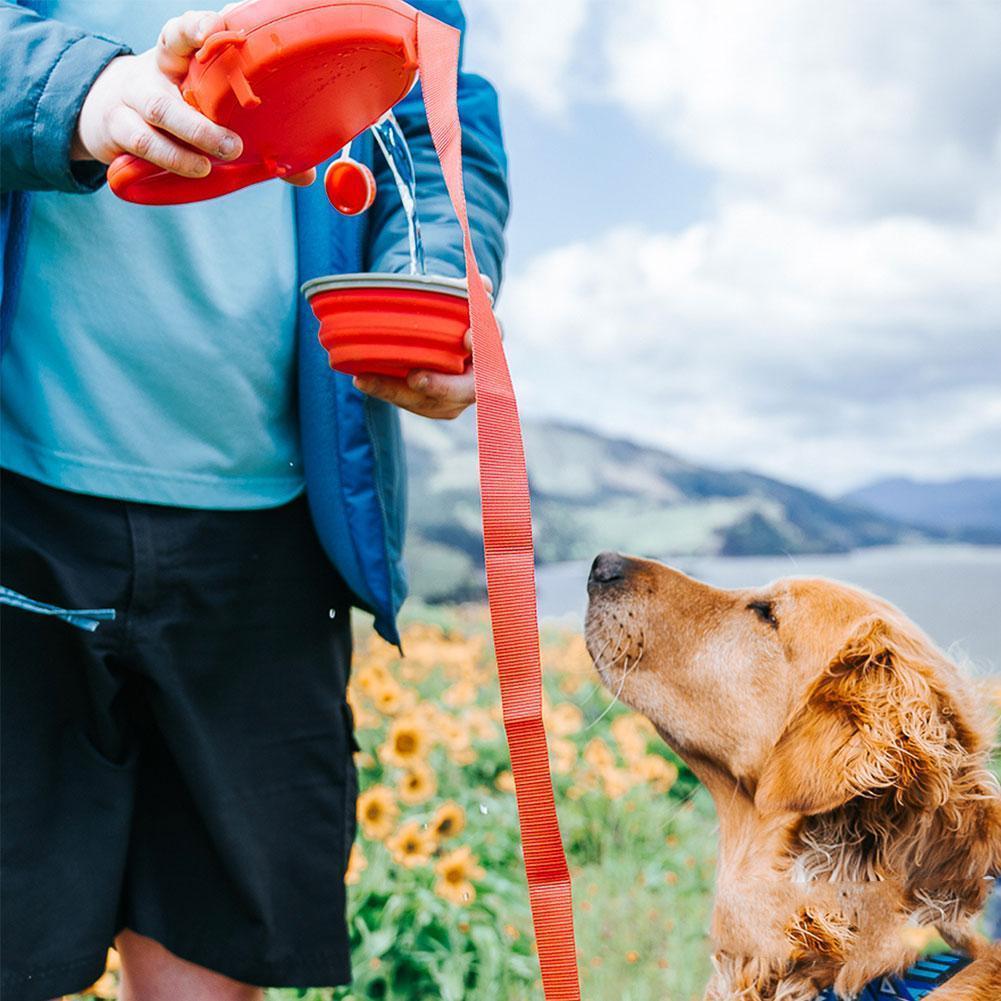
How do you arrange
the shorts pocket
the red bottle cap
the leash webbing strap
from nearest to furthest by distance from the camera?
1. the leash webbing strap
2. the red bottle cap
3. the shorts pocket

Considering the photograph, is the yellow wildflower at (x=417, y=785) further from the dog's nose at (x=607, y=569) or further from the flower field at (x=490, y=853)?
the dog's nose at (x=607, y=569)

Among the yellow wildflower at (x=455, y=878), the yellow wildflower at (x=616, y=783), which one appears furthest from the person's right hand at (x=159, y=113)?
the yellow wildflower at (x=616, y=783)

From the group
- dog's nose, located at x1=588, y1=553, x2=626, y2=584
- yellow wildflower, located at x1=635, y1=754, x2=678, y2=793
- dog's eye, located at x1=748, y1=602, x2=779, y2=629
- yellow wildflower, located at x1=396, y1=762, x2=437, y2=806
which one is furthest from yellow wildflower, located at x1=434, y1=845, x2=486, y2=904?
yellow wildflower, located at x1=635, y1=754, x2=678, y2=793

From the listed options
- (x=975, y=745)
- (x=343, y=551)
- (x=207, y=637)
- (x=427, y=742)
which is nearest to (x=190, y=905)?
(x=207, y=637)

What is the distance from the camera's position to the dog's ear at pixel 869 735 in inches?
65.1

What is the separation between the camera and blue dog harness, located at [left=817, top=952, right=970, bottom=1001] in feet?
5.36

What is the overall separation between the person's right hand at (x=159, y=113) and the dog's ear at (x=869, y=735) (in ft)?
4.29

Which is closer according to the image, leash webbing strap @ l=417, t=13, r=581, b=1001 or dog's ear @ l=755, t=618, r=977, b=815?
leash webbing strap @ l=417, t=13, r=581, b=1001

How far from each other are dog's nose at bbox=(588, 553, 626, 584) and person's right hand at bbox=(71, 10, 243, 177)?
1.21 meters

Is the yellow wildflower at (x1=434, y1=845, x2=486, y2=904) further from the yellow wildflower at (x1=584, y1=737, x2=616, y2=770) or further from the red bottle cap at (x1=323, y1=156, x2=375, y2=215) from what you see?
the red bottle cap at (x1=323, y1=156, x2=375, y2=215)

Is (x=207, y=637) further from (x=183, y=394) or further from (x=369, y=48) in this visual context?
(x=369, y=48)

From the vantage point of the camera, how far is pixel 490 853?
3.31 meters

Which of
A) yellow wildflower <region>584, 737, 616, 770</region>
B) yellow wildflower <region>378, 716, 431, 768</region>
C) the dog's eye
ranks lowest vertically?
yellow wildflower <region>584, 737, 616, 770</region>

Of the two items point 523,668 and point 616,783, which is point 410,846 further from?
point 523,668
